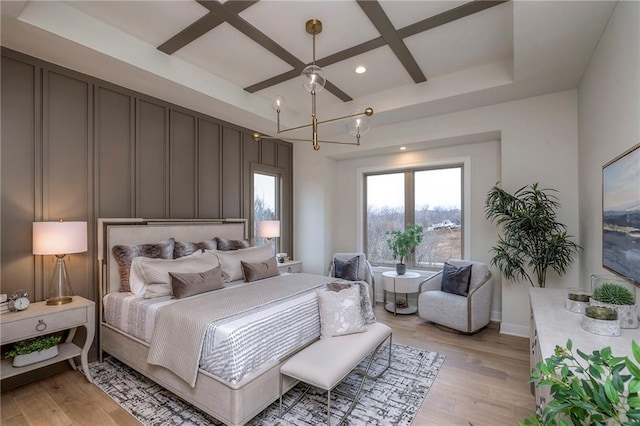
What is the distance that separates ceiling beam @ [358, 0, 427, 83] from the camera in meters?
2.49

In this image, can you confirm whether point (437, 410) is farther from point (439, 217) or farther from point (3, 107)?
point (3, 107)

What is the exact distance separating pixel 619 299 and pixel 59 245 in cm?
398

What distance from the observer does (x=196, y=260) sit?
3.23 meters

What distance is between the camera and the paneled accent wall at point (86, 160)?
2.70 meters

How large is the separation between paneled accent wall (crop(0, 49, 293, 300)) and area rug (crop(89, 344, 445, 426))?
1.01m

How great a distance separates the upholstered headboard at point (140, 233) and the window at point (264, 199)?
27.6 inches

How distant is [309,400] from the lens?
247cm

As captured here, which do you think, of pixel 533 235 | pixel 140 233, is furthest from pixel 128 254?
pixel 533 235

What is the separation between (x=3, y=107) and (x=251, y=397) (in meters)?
3.17

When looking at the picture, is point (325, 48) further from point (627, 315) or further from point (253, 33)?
point (627, 315)

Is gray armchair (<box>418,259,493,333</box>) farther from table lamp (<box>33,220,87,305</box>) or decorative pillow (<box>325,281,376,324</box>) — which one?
table lamp (<box>33,220,87,305</box>)

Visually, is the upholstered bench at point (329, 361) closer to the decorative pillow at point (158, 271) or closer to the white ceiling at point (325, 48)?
the decorative pillow at point (158, 271)

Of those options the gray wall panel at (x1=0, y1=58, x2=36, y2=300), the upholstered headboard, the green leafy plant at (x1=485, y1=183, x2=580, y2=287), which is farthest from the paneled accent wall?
the green leafy plant at (x1=485, y1=183, x2=580, y2=287)

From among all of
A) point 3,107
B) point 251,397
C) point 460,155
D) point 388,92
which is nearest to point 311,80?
point 388,92
